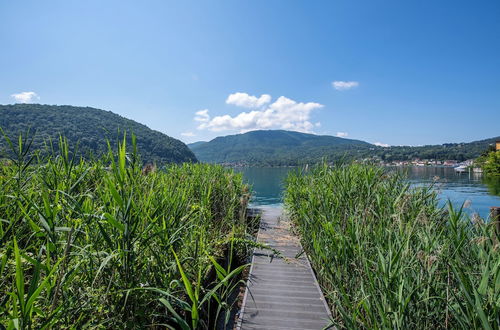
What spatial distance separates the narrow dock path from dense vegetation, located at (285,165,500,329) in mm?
242

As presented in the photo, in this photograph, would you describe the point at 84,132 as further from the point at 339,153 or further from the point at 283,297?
the point at 283,297

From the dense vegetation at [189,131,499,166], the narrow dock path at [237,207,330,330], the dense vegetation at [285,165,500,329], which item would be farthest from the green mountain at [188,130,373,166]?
the narrow dock path at [237,207,330,330]

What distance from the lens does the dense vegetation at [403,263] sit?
1.62 metres

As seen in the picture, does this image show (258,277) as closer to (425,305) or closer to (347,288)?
(347,288)

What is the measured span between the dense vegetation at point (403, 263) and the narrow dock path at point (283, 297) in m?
0.24

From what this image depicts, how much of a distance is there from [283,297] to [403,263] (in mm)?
1979

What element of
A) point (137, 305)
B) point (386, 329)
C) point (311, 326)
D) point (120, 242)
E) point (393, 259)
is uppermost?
point (120, 242)

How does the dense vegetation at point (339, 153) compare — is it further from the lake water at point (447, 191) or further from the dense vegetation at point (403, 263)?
the dense vegetation at point (403, 263)

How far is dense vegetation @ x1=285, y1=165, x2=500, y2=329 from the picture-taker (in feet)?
5.32

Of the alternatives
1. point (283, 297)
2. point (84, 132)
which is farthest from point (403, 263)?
point (84, 132)

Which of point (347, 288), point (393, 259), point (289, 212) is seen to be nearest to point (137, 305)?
point (393, 259)

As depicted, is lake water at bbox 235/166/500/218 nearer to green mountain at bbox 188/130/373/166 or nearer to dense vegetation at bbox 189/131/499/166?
dense vegetation at bbox 189/131/499/166

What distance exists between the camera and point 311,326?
2887 mm

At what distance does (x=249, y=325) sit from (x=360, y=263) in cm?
143
